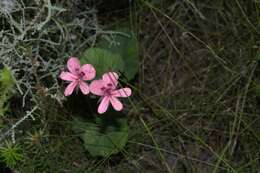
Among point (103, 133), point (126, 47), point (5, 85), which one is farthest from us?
point (126, 47)

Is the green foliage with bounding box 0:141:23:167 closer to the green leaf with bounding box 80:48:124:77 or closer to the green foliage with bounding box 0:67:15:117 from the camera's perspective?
the green foliage with bounding box 0:67:15:117

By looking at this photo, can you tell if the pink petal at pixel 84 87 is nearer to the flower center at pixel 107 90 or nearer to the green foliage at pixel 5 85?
the flower center at pixel 107 90

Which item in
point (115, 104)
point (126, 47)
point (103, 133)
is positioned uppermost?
point (126, 47)

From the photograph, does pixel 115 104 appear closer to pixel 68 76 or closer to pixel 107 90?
pixel 107 90

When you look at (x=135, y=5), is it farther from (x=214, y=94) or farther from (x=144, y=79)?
(x=214, y=94)

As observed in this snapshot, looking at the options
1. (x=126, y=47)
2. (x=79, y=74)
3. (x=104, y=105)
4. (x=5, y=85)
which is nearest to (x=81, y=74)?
(x=79, y=74)

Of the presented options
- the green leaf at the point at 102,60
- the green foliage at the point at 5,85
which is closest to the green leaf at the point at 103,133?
the green leaf at the point at 102,60

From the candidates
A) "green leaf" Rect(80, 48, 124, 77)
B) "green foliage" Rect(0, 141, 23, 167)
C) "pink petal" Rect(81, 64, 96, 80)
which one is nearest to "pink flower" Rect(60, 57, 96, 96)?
"pink petal" Rect(81, 64, 96, 80)
